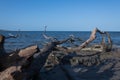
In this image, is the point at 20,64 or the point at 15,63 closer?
the point at 20,64

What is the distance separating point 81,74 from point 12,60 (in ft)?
16.0

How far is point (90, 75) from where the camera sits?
1148cm

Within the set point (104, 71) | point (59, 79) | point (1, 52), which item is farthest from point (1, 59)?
point (104, 71)

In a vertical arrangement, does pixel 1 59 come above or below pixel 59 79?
above

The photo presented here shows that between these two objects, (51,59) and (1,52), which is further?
(51,59)

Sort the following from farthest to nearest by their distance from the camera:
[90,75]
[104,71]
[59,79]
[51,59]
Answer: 1. [51,59]
2. [104,71]
3. [90,75]
4. [59,79]

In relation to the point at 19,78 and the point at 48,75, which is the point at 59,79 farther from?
the point at 19,78

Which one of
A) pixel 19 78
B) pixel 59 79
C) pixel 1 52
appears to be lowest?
pixel 59 79

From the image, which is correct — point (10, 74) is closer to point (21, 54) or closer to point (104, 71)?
point (21, 54)

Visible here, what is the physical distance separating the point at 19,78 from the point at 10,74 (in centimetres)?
34

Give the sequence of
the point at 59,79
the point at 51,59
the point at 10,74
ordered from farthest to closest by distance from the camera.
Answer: the point at 51,59 → the point at 59,79 → the point at 10,74

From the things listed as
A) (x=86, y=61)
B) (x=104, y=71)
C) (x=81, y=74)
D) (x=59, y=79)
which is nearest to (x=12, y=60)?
(x=59, y=79)

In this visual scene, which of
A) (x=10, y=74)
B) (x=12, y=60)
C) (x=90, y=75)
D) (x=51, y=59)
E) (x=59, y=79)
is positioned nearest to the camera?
(x=10, y=74)

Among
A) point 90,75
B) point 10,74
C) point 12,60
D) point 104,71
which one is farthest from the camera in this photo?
point 104,71
